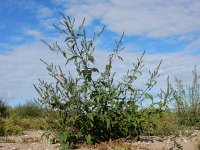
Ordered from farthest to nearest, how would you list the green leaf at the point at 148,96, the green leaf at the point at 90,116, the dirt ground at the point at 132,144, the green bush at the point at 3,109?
the green bush at the point at 3,109
the green leaf at the point at 148,96
the dirt ground at the point at 132,144
the green leaf at the point at 90,116

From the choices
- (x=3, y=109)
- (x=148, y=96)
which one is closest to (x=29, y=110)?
(x=3, y=109)

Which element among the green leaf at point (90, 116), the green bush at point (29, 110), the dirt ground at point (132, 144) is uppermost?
the green bush at point (29, 110)

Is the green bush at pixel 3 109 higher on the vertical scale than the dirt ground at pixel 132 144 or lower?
higher

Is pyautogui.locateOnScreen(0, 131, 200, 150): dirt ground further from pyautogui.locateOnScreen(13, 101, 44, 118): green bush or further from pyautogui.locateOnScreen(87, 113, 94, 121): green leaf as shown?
pyautogui.locateOnScreen(13, 101, 44, 118): green bush

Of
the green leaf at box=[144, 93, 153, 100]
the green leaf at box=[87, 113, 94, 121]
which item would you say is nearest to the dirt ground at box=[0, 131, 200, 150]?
the green leaf at box=[87, 113, 94, 121]

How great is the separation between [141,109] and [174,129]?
1924mm

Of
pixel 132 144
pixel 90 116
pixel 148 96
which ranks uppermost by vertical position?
pixel 148 96

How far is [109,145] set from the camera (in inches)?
311

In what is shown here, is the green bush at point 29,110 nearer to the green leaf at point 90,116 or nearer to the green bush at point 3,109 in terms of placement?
the green bush at point 3,109

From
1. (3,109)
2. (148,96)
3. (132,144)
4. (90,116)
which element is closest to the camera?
(90,116)

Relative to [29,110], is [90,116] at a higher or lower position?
lower

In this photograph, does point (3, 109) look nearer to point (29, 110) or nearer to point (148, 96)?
point (29, 110)

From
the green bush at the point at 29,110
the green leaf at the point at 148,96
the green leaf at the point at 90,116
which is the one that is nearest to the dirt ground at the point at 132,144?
the green leaf at the point at 90,116

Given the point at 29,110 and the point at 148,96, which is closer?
the point at 148,96
